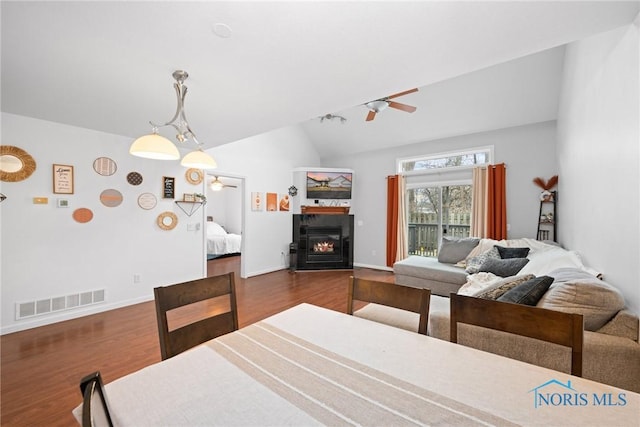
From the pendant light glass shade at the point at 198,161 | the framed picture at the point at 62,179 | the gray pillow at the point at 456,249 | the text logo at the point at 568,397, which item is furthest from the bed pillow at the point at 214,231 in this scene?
the text logo at the point at 568,397

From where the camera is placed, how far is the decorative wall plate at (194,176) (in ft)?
13.8

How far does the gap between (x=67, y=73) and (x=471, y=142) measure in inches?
219

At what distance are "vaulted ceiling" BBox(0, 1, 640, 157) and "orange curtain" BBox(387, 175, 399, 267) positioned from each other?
11.0ft

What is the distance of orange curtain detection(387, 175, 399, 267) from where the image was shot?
5605mm

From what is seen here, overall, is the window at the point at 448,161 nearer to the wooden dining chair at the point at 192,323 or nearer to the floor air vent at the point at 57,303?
the wooden dining chair at the point at 192,323

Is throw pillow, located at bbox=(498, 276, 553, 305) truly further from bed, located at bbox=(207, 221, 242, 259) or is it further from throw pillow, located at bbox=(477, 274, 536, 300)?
bed, located at bbox=(207, 221, 242, 259)

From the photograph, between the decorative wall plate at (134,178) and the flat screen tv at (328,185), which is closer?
the decorative wall plate at (134,178)

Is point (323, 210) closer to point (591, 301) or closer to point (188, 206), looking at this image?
point (188, 206)

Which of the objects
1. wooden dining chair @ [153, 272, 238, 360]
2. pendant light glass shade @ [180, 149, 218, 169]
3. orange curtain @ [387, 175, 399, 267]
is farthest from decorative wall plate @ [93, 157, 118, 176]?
orange curtain @ [387, 175, 399, 267]

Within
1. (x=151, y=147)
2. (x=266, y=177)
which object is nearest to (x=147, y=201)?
(x=266, y=177)

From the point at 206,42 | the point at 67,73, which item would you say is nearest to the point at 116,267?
the point at 67,73

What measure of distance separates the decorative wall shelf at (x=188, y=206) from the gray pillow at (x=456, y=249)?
13.4ft

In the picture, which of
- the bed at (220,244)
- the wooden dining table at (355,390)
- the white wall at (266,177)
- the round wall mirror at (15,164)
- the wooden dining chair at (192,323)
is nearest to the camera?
the wooden dining table at (355,390)

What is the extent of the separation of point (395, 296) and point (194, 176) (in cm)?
395
